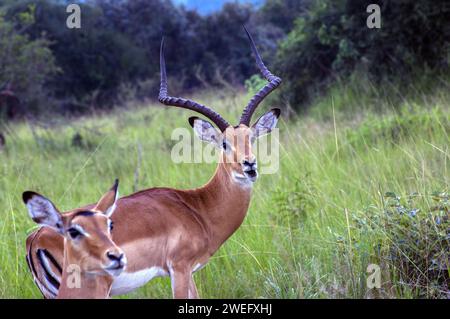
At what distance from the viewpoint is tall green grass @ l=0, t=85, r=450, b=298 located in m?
4.54

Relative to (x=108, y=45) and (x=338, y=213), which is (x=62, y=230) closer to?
(x=338, y=213)

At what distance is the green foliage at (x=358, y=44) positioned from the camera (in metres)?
10.2

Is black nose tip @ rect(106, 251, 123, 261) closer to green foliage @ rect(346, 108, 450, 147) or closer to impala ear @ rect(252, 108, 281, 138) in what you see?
impala ear @ rect(252, 108, 281, 138)

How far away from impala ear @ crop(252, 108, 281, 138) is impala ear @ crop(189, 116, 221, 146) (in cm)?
30

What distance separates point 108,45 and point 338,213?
14836 millimetres

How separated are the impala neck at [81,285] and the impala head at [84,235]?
6 centimetres

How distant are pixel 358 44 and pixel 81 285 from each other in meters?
8.17

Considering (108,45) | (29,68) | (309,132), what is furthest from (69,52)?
(309,132)

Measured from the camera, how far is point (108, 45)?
63.1 feet

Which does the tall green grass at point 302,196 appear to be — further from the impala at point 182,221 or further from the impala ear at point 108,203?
the impala ear at point 108,203

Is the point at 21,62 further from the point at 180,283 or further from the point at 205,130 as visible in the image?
the point at 180,283

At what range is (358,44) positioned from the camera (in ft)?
35.6

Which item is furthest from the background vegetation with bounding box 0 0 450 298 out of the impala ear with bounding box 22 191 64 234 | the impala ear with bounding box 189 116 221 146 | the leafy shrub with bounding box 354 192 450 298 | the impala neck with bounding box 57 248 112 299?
the impala ear with bounding box 22 191 64 234

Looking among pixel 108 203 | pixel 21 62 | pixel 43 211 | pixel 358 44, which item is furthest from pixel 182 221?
pixel 21 62
